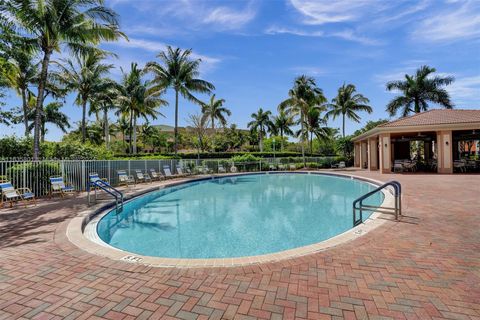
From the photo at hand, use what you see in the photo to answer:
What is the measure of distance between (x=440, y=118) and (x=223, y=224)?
19.5 m

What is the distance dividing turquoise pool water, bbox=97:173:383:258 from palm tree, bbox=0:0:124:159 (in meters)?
7.28

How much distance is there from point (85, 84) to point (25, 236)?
21.3 meters

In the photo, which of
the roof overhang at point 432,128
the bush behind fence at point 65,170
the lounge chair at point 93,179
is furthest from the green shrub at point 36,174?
the roof overhang at point 432,128

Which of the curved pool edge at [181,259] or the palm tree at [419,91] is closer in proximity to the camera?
the curved pool edge at [181,259]

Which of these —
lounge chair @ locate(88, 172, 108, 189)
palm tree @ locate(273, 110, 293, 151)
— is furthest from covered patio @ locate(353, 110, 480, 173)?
palm tree @ locate(273, 110, 293, 151)

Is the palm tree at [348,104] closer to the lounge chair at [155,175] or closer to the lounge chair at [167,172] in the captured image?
the lounge chair at [167,172]

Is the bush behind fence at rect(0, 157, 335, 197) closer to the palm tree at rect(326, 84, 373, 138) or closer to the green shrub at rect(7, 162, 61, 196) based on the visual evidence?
the green shrub at rect(7, 162, 61, 196)

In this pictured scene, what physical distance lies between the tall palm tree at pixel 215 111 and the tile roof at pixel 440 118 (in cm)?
2430

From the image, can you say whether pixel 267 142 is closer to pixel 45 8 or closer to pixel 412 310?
pixel 45 8

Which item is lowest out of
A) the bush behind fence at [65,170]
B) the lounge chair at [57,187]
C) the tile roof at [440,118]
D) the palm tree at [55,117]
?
the lounge chair at [57,187]

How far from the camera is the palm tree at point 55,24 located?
449 inches

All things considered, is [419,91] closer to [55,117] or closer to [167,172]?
[167,172]

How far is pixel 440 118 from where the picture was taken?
18656 mm

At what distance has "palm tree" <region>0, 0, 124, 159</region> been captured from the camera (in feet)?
37.4
